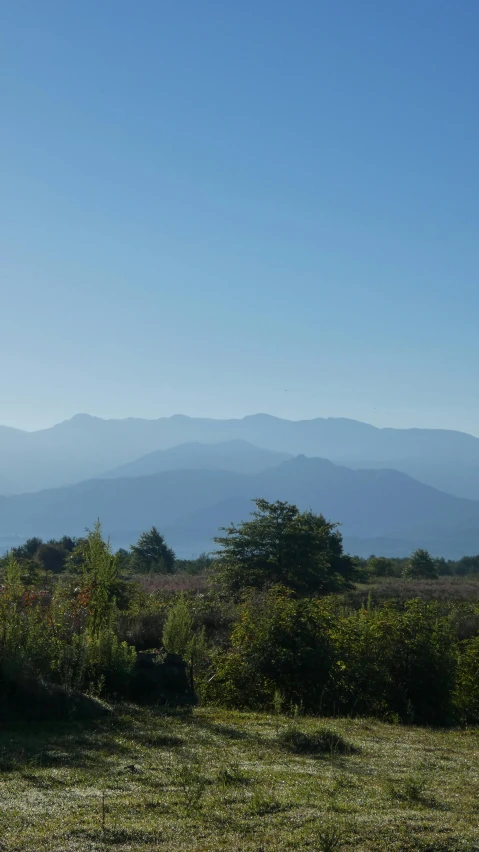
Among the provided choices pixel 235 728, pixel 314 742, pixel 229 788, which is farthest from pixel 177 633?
pixel 229 788

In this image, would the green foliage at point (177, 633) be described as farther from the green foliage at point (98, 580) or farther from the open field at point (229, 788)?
the open field at point (229, 788)

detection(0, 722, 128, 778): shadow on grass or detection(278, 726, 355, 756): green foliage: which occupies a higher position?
detection(278, 726, 355, 756): green foliage

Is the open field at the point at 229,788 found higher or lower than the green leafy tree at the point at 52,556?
lower

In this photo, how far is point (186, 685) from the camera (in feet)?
44.9

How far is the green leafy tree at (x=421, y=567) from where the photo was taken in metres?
52.5

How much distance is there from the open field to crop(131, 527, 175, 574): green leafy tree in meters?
39.4

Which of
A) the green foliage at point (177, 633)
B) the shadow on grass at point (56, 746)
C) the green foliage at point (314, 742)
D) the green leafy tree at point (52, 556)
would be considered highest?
the green leafy tree at point (52, 556)

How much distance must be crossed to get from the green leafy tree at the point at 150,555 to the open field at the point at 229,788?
3944cm

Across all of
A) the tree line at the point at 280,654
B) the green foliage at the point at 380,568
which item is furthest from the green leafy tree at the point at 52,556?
the tree line at the point at 280,654

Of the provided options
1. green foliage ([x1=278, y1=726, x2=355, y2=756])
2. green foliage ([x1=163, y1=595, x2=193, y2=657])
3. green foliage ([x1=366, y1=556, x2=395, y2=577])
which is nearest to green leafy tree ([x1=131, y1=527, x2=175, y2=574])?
green foliage ([x1=366, y1=556, x2=395, y2=577])

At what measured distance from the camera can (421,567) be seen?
53406mm

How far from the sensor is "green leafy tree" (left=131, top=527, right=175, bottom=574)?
165 feet

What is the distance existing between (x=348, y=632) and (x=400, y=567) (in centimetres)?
4452

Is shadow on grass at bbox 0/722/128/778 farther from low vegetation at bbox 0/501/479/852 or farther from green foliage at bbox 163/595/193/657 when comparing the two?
green foliage at bbox 163/595/193/657
